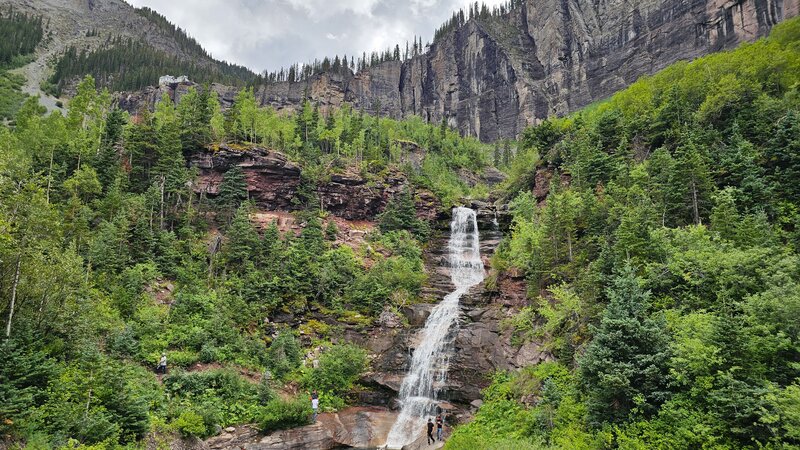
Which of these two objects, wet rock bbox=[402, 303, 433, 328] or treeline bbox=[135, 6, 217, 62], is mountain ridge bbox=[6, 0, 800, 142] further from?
wet rock bbox=[402, 303, 433, 328]

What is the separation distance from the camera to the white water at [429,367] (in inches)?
1041

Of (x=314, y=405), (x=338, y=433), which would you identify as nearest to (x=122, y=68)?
(x=314, y=405)

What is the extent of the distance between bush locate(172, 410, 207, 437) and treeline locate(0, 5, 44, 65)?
542ft

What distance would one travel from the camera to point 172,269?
117 ft

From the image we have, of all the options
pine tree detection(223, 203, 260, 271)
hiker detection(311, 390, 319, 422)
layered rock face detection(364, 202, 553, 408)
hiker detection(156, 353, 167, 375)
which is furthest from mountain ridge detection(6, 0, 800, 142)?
hiker detection(311, 390, 319, 422)

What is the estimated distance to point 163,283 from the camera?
3419cm

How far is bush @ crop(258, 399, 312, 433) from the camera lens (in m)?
24.3

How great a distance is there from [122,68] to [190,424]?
16123 centimetres

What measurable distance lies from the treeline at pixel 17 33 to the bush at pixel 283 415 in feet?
545

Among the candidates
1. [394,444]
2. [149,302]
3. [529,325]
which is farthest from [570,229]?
[149,302]

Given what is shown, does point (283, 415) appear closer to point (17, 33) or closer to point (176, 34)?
point (17, 33)

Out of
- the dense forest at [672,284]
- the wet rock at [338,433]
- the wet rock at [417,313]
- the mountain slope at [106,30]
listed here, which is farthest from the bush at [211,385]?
the mountain slope at [106,30]

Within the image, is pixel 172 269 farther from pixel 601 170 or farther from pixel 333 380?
pixel 601 170

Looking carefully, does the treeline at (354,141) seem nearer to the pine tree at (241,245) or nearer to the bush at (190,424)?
the pine tree at (241,245)
